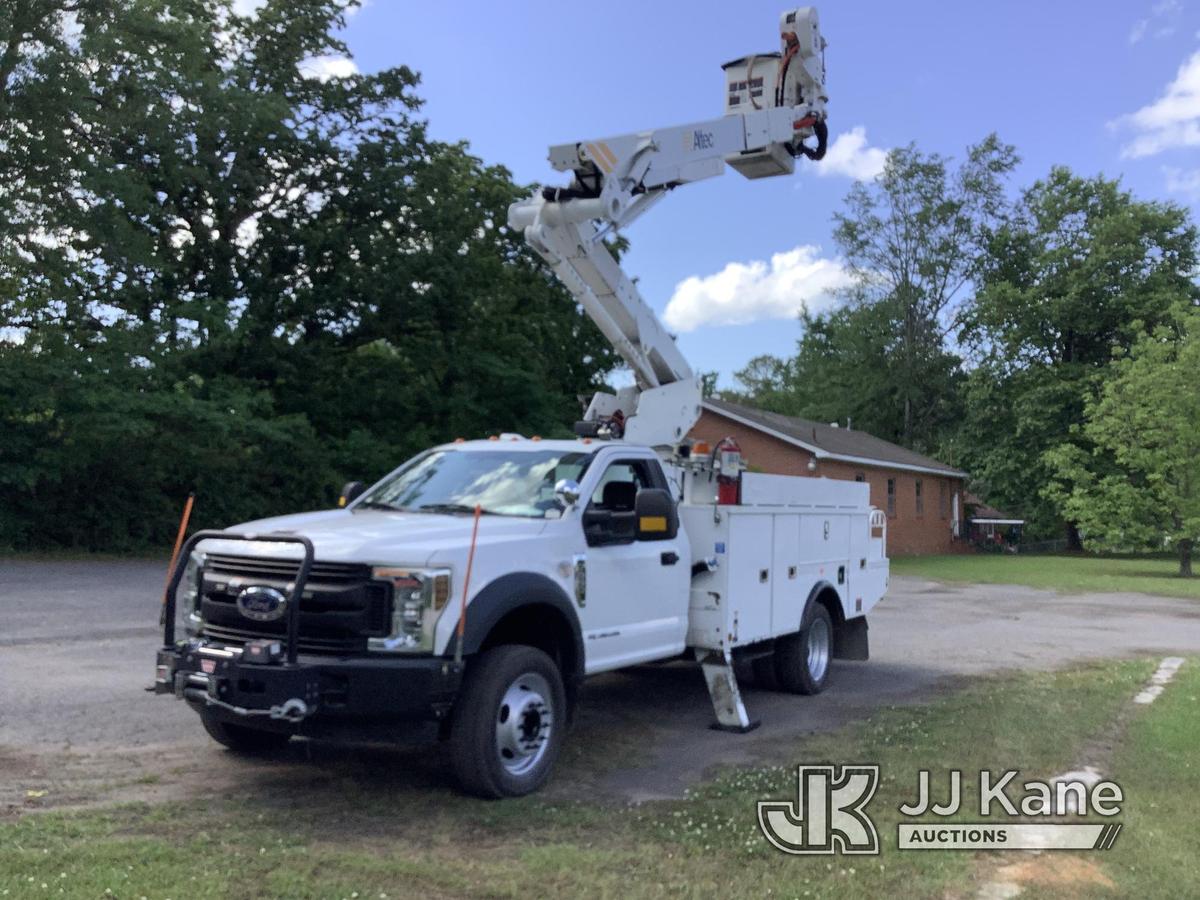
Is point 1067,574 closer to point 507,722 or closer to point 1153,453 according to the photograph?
point 1153,453

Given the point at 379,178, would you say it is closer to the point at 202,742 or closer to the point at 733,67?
the point at 733,67

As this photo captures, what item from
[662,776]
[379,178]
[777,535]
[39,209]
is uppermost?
[379,178]

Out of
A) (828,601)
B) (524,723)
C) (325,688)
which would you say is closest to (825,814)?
(524,723)

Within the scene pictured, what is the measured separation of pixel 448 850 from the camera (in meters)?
5.30

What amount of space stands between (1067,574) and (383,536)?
93.6 ft

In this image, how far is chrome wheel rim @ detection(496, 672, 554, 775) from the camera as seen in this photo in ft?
20.1

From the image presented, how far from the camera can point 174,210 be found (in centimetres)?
2655

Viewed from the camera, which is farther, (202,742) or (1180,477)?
(1180,477)

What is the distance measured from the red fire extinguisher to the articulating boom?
94cm

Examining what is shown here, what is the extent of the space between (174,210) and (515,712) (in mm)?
23830

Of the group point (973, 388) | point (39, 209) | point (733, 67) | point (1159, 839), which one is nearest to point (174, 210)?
point (39, 209)

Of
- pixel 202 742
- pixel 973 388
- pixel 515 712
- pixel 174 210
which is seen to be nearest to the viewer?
pixel 515 712

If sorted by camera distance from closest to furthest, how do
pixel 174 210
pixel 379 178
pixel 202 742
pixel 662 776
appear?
pixel 662 776, pixel 202 742, pixel 174 210, pixel 379 178

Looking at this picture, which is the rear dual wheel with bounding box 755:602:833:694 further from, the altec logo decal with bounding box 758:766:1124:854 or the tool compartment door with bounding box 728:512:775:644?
the altec logo decal with bounding box 758:766:1124:854
